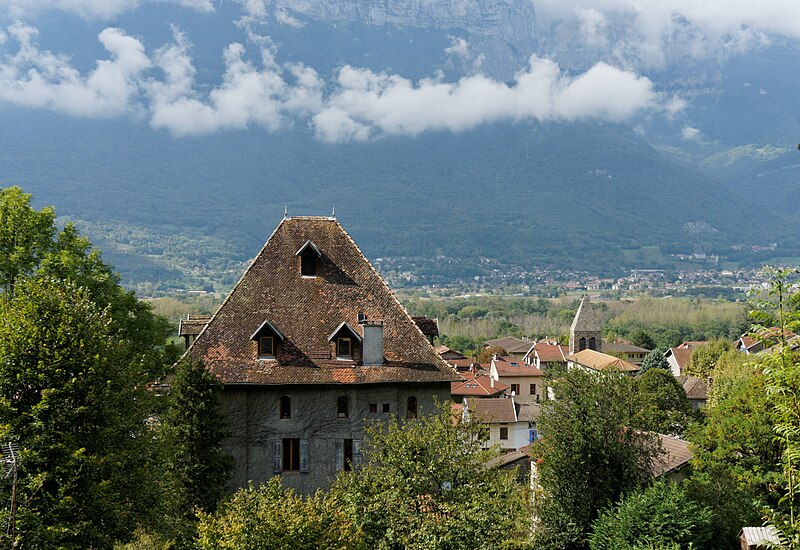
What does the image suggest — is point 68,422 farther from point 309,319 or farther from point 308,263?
point 308,263

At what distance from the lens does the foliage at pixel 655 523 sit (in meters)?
33.2

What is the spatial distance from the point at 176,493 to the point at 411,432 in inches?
315

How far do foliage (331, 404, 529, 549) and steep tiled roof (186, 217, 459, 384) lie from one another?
6.13 metres

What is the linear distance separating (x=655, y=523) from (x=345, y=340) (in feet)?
45.7

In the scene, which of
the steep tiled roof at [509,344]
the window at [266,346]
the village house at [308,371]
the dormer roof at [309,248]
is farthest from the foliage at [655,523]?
the steep tiled roof at [509,344]

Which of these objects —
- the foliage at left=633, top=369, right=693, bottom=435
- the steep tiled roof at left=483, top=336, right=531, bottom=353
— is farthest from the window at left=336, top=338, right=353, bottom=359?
the steep tiled roof at left=483, top=336, right=531, bottom=353

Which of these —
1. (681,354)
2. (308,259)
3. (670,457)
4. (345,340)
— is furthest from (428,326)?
(681,354)

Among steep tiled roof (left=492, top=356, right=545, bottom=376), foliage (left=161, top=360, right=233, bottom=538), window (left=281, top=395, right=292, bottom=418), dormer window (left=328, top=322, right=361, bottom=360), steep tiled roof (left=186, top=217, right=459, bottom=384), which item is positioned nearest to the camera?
foliage (left=161, top=360, right=233, bottom=538)

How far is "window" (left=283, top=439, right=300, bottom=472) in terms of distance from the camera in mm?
34344

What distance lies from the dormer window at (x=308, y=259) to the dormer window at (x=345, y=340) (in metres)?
3.31

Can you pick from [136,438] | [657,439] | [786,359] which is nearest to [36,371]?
[136,438]

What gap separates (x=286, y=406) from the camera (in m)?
34.4

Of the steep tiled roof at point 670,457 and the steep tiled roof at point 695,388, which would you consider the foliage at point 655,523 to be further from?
the steep tiled roof at point 695,388

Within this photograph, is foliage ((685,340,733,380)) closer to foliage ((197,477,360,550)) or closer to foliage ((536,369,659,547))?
foliage ((536,369,659,547))
